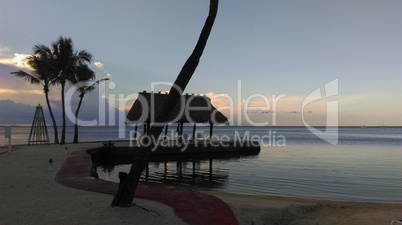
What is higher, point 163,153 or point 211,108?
point 211,108

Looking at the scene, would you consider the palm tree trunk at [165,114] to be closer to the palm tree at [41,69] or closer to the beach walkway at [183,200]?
the beach walkway at [183,200]

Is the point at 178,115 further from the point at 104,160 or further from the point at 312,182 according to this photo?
the point at 312,182

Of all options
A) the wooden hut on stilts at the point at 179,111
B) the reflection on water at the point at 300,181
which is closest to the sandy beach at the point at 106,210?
the reflection on water at the point at 300,181

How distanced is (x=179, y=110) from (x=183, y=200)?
70.3ft

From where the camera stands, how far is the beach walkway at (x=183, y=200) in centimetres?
649

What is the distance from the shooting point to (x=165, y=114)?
6.34 meters

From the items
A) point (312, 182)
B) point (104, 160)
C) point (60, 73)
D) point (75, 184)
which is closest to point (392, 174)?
point (312, 182)

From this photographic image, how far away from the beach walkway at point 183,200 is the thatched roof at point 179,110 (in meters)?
15.3

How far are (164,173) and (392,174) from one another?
54.3 feet

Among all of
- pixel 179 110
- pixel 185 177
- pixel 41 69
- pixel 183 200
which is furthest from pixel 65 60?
pixel 183 200

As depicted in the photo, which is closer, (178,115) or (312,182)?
(312,182)

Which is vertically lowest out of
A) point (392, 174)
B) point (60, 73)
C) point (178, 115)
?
point (392, 174)

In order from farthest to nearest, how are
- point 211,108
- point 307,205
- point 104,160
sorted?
point 211,108
point 104,160
point 307,205

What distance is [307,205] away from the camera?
31.0 feet
